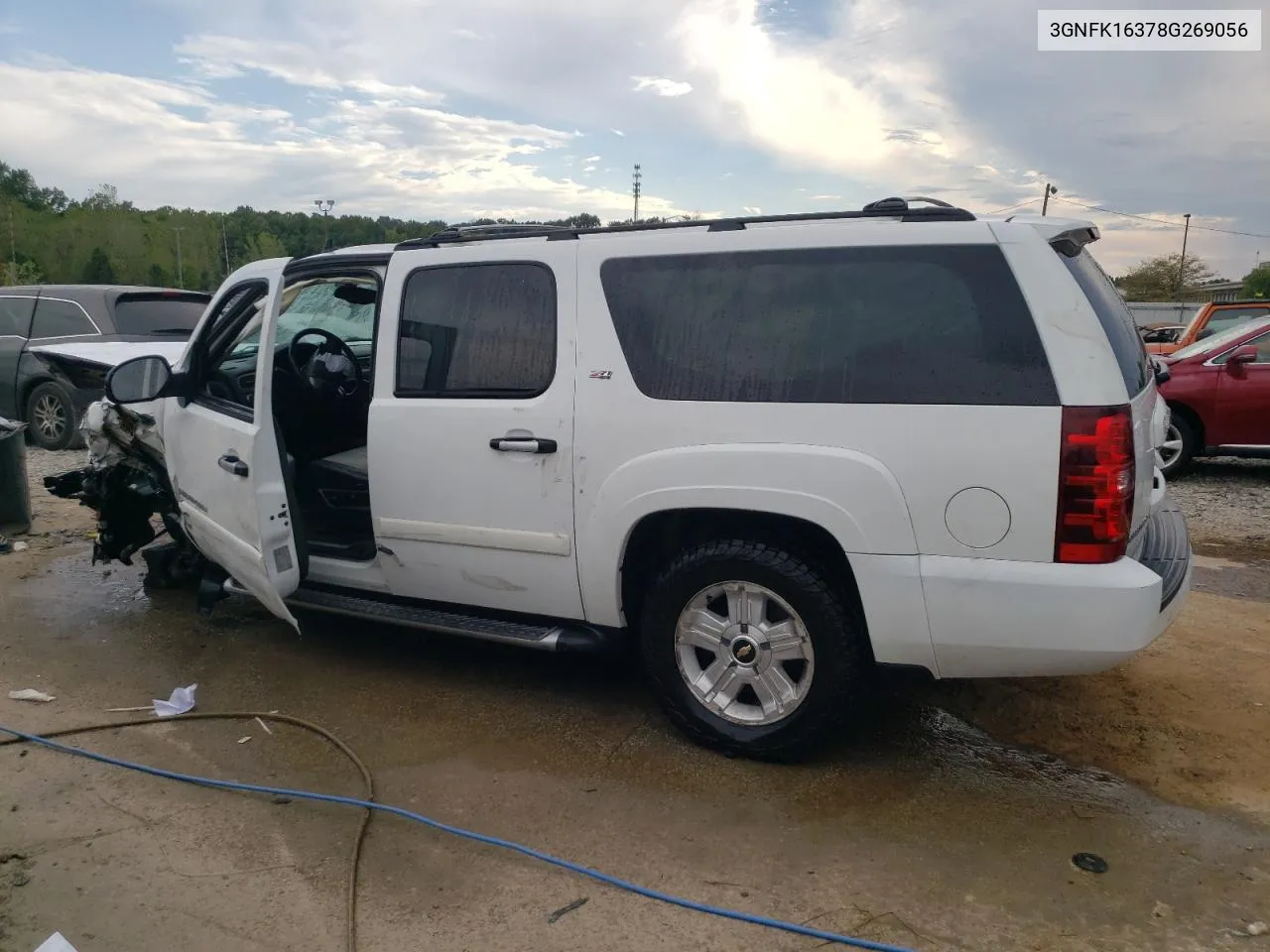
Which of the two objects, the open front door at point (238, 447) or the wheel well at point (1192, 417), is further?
the wheel well at point (1192, 417)

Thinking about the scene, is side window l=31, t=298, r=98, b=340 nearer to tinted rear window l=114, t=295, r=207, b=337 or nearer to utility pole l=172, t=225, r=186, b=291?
tinted rear window l=114, t=295, r=207, b=337

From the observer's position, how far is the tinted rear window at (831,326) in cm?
299

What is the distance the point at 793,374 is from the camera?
326 cm

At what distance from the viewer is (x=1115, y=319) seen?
330cm

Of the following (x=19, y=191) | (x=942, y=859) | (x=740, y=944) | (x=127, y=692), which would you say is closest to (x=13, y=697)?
(x=127, y=692)

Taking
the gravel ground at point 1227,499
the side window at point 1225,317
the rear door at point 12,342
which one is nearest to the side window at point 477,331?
the gravel ground at point 1227,499

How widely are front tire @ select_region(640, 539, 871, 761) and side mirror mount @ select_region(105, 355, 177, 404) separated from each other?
2.58m

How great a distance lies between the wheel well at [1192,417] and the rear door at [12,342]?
37.2ft

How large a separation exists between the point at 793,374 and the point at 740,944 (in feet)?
5.80

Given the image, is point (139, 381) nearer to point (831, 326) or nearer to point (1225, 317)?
point (831, 326)

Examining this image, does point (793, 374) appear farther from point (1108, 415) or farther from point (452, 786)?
point (452, 786)

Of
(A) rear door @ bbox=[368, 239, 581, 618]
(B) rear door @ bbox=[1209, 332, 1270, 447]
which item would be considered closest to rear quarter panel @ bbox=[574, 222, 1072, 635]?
(A) rear door @ bbox=[368, 239, 581, 618]

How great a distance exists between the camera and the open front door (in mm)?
3939

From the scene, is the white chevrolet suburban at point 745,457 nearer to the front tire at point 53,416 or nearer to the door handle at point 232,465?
the door handle at point 232,465
